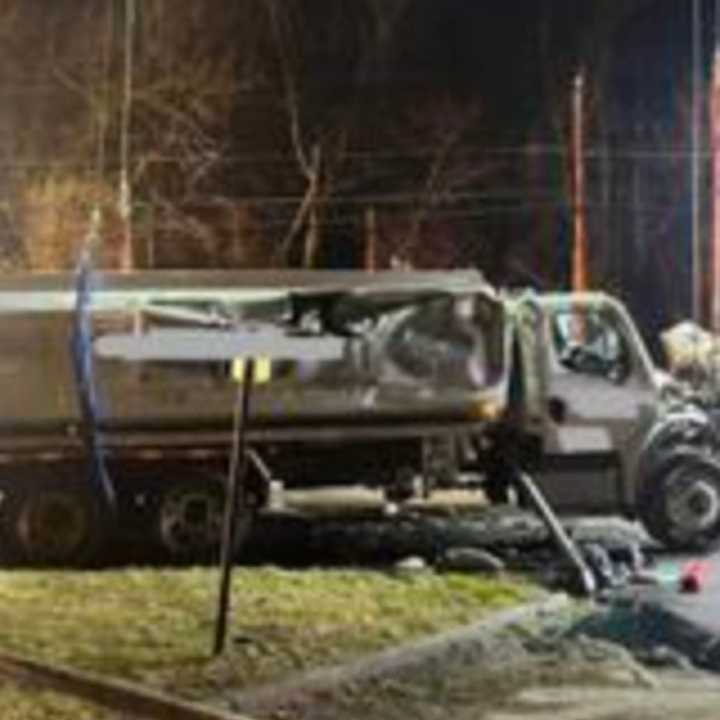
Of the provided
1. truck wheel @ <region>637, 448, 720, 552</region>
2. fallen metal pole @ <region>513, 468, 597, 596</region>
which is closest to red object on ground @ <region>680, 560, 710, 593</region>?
fallen metal pole @ <region>513, 468, 597, 596</region>

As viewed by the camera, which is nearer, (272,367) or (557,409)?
(272,367)

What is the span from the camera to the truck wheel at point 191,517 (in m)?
22.6

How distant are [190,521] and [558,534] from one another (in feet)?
12.5

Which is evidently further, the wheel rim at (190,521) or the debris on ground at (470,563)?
the wheel rim at (190,521)

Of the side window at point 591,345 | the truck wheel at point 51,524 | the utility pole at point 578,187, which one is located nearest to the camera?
the truck wheel at point 51,524

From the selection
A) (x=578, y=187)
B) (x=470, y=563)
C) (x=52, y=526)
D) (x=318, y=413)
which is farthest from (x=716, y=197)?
(x=470, y=563)

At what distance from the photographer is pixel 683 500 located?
77.3ft

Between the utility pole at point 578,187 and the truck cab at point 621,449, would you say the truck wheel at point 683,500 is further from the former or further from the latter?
the utility pole at point 578,187

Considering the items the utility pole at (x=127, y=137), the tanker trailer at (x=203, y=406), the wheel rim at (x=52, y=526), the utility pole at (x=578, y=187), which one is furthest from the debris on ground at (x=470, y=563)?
the utility pole at (x=578, y=187)

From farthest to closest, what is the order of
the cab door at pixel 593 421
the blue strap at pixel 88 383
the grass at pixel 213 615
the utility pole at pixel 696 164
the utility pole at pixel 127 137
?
the utility pole at pixel 696 164
the utility pole at pixel 127 137
the cab door at pixel 593 421
the blue strap at pixel 88 383
the grass at pixel 213 615

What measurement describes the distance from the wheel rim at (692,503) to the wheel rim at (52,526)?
18.1 feet

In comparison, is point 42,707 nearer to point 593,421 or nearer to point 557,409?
Answer: point 557,409

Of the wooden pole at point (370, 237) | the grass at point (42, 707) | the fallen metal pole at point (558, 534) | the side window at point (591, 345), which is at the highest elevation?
the side window at point (591, 345)

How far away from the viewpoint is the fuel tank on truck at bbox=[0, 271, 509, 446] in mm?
22750
